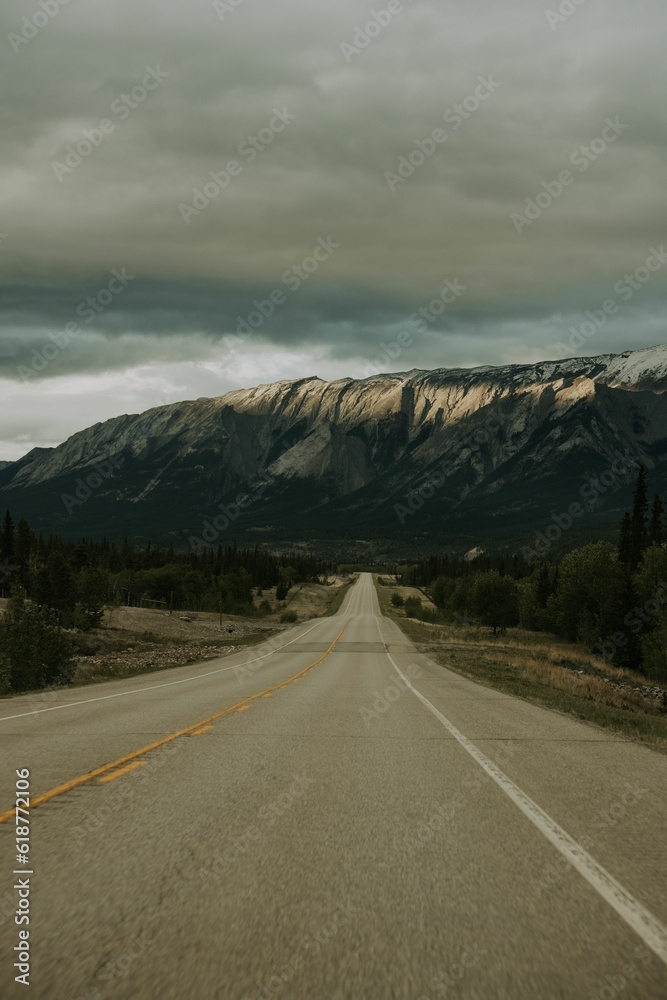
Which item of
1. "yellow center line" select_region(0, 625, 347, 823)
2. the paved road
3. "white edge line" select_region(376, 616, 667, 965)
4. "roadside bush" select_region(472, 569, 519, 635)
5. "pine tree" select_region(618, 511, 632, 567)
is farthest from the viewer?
"roadside bush" select_region(472, 569, 519, 635)

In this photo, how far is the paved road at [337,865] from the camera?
405 centimetres

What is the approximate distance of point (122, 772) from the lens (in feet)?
29.8

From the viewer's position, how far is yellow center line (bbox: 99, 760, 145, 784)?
8692mm

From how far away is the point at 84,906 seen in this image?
4844 mm

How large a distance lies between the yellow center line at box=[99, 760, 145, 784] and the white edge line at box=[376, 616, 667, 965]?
14.4 feet

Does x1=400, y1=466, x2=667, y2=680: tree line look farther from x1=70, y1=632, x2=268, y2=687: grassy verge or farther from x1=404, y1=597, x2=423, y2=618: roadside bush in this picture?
x1=70, y1=632, x2=268, y2=687: grassy verge

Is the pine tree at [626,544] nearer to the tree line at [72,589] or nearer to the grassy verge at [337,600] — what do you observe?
the grassy verge at [337,600]

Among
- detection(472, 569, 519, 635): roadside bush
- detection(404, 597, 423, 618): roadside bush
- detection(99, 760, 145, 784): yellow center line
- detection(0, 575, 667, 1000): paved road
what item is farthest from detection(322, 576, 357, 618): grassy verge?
detection(99, 760, 145, 784): yellow center line

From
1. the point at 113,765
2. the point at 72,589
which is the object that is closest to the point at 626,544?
the point at 72,589

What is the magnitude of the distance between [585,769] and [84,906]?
714 centimetres

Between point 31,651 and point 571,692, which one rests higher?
point 31,651

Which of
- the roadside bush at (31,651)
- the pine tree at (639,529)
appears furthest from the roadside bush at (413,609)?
the roadside bush at (31,651)

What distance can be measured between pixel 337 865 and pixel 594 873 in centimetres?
192

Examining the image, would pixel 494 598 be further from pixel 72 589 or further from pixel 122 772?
pixel 122 772
